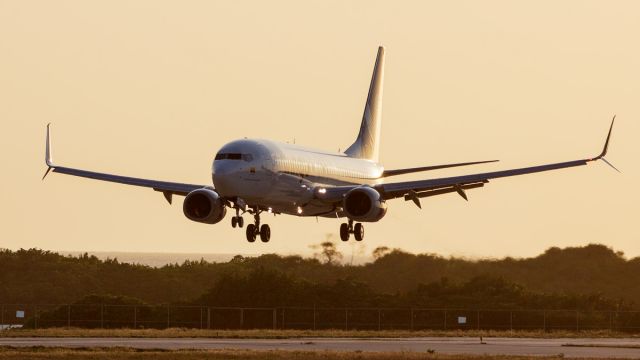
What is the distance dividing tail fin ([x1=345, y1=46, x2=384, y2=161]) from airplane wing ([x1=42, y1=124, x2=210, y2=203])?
1616 cm

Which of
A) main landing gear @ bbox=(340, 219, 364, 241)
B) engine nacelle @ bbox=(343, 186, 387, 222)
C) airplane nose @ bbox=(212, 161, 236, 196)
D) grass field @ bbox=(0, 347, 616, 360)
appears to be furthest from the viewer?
main landing gear @ bbox=(340, 219, 364, 241)

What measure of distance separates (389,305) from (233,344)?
105 ft

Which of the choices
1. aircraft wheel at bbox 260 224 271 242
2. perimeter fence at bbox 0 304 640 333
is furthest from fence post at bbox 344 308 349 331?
aircraft wheel at bbox 260 224 271 242

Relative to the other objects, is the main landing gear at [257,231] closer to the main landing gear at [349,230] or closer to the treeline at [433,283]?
Answer: the main landing gear at [349,230]

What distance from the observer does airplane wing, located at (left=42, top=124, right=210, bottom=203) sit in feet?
308

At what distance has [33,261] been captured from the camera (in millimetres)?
151375

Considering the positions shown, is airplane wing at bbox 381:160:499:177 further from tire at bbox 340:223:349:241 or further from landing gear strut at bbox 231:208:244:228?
landing gear strut at bbox 231:208:244:228

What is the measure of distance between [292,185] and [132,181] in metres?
13.3

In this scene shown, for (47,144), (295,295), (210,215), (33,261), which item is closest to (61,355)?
(210,215)

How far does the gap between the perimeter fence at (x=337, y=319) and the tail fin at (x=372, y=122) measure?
1425 cm

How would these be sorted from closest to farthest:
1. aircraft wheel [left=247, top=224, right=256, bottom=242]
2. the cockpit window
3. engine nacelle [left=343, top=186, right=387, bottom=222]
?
the cockpit window → aircraft wheel [left=247, top=224, right=256, bottom=242] → engine nacelle [left=343, top=186, right=387, bottom=222]

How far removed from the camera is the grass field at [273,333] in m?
106

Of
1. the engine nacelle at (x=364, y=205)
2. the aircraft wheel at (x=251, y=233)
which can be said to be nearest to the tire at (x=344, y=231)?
the engine nacelle at (x=364, y=205)

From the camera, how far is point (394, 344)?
9581 centimetres
